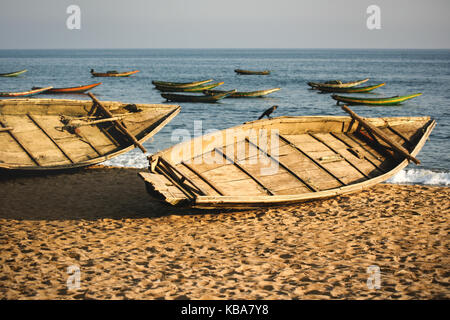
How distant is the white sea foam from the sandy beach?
3.36 meters

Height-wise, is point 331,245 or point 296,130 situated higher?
point 296,130

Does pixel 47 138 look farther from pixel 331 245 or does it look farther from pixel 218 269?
pixel 331 245

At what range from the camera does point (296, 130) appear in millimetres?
10445

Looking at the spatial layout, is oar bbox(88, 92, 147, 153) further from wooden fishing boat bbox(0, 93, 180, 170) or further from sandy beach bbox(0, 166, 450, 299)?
sandy beach bbox(0, 166, 450, 299)

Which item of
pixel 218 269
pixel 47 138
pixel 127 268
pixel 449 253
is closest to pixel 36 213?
pixel 47 138

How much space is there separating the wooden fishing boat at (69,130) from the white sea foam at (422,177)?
767cm

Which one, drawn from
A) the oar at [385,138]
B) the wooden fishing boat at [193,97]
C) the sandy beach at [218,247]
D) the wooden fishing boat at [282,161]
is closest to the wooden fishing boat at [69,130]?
the sandy beach at [218,247]

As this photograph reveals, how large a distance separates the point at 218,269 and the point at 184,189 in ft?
5.89

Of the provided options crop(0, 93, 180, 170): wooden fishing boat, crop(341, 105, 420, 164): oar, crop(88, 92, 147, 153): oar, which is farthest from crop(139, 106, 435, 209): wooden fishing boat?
crop(0, 93, 180, 170): wooden fishing boat

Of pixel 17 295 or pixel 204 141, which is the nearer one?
pixel 17 295

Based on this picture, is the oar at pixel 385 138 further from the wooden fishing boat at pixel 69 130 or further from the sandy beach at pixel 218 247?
the wooden fishing boat at pixel 69 130

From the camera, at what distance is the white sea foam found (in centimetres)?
1343

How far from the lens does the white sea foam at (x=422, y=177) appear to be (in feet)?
44.1

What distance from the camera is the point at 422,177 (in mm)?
13930
